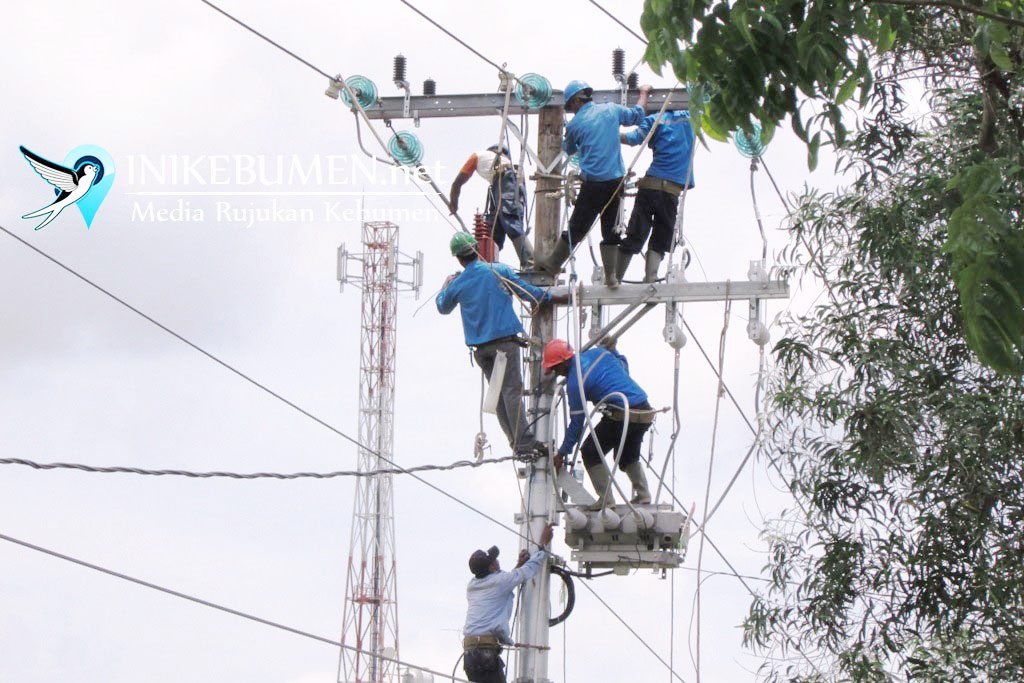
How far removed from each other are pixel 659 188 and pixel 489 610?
2933 millimetres

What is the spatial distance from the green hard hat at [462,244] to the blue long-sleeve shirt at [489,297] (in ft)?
0.31

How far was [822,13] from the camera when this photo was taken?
16.3 feet

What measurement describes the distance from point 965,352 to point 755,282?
4.65 feet

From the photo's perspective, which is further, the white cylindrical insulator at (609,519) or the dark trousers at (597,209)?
the dark trousers at (597,209)

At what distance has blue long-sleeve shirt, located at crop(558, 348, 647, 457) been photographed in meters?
10.7

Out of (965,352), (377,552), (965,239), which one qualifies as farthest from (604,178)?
(377,552)

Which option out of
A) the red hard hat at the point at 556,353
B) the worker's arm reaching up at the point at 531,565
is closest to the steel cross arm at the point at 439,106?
the red hard hat at the point at 556,353

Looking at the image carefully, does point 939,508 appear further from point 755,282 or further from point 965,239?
point 965,239

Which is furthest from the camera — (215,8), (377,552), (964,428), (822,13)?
(377,552)

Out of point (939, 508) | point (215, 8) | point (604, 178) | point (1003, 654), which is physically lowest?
point (1003, 654)

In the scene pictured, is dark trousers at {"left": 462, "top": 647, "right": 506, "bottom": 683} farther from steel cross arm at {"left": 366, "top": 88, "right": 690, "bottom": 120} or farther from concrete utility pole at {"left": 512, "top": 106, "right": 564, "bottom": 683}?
steel cross arm at {"left": 366, "top": 88, "right": 690, "bottom": 120}

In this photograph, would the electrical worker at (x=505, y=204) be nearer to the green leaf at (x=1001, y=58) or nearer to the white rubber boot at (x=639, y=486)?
the white rubber boot at (x=639, y=486)

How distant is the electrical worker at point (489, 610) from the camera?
10930 millimetres

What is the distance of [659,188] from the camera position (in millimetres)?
11086
